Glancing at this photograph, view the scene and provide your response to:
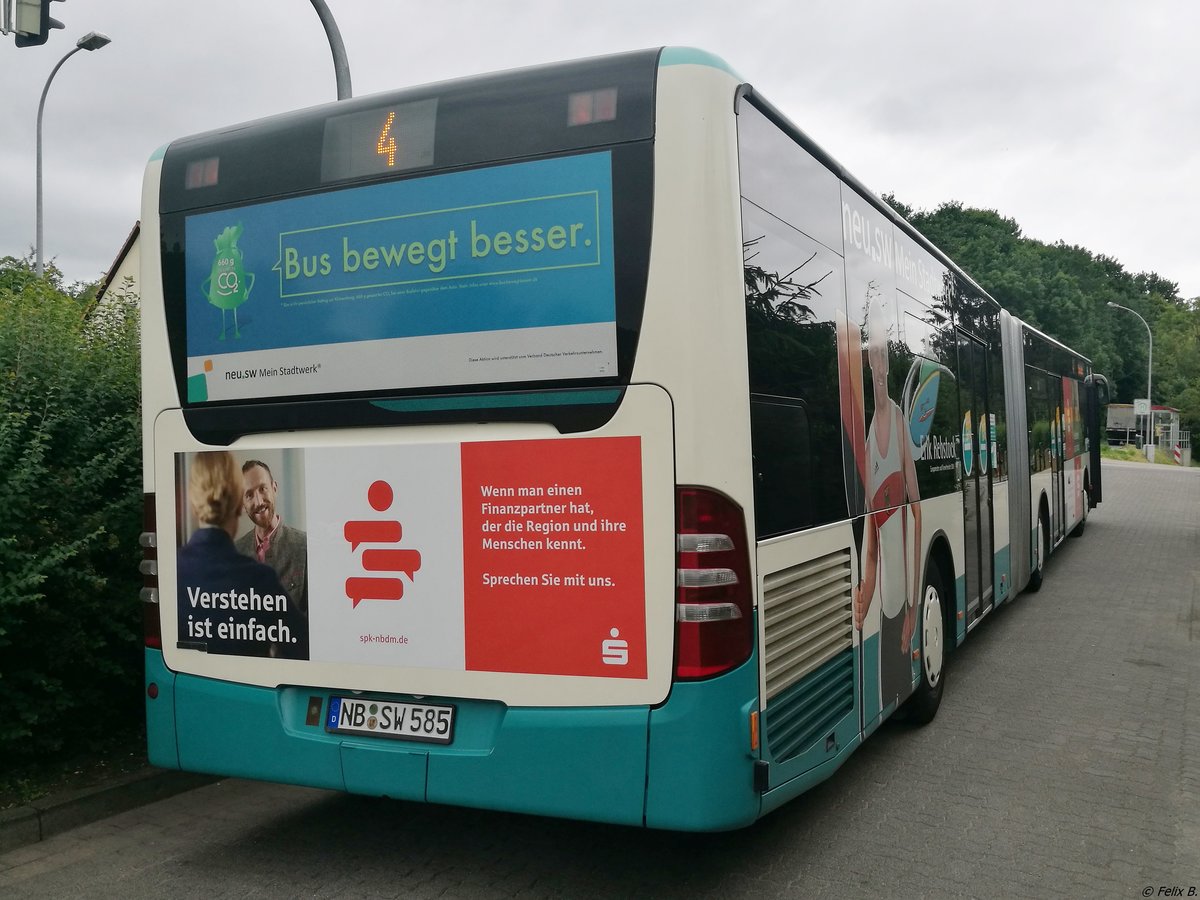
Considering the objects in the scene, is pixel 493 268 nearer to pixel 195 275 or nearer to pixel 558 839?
pixel 195 275

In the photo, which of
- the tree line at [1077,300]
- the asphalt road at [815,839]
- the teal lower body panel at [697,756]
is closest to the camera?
the teal lower body panel at [697,756]

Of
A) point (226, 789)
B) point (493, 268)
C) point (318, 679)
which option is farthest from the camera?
point (226, 789)

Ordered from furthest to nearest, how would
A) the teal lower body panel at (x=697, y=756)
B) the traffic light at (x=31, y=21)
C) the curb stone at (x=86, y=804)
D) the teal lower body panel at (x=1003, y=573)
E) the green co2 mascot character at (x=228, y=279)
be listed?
the teal lower body panel at (x=1003, y=573)
the traffic light at (x=31, y=21)
the curb stone at (x=86, y=804)
the green co2 mascot character at (x=228, y=279)
the teal lower body panel at (x=697, y=756)

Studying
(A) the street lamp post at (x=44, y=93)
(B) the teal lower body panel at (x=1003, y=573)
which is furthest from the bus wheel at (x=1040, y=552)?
(A) the street lamp post at (x=44, y=93)

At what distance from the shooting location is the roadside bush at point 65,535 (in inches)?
210

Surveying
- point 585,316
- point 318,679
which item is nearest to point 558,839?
point 318,679

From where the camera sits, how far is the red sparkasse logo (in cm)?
421

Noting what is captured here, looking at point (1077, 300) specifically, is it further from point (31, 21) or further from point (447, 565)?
point (447, 565)

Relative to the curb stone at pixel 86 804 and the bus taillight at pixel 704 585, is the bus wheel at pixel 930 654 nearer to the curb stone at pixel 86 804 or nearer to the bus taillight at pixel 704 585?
the bus taillight at pixel 704 585

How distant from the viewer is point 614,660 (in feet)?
12.7

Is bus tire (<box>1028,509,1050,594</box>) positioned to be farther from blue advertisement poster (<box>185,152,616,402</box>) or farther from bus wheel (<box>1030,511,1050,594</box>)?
blue advertisement poster (<box>185,152,616,402</box>)

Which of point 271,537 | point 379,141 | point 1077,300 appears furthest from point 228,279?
point 1077,300

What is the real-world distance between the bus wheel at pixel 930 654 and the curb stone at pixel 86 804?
156 inches

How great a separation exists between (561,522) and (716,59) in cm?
169
